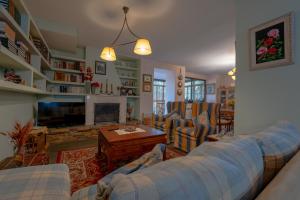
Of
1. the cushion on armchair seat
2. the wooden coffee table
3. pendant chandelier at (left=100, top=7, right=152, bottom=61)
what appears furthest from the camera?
the cushion on armchair seat

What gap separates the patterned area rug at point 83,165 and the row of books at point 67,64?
2.61 m

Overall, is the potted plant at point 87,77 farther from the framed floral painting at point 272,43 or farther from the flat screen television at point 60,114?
the framed floral painting at point 272,43

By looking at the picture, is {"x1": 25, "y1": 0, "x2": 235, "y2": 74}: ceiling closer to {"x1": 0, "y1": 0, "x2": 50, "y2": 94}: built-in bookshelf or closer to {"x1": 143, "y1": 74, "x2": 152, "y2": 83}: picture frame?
{"x1": 0, "y1": 0, "x2": 50, "y2": 94}: built-in bookshelf

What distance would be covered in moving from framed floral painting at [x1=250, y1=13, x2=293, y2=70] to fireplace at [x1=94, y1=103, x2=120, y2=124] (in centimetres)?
389

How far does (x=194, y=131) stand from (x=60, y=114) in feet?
11.5

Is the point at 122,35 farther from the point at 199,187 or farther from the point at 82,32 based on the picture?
the point at 199,187

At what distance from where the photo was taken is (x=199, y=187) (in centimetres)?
35

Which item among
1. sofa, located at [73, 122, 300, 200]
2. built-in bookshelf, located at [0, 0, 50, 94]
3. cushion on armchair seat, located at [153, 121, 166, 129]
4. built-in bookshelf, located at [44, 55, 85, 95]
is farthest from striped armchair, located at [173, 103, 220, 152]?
built-in bookshelf, located at [44, 55, 85, 95]

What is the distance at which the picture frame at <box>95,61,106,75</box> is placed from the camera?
4.67m

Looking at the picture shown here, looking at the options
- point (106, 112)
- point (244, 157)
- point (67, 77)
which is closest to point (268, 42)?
point (244, 157)

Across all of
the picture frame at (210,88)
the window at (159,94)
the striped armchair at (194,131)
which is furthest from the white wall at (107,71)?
the picture frame at (210,88)

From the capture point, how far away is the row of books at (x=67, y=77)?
4100mm

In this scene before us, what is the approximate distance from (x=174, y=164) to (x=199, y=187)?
3.3 inches

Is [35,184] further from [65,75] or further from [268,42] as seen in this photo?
[65,75]
